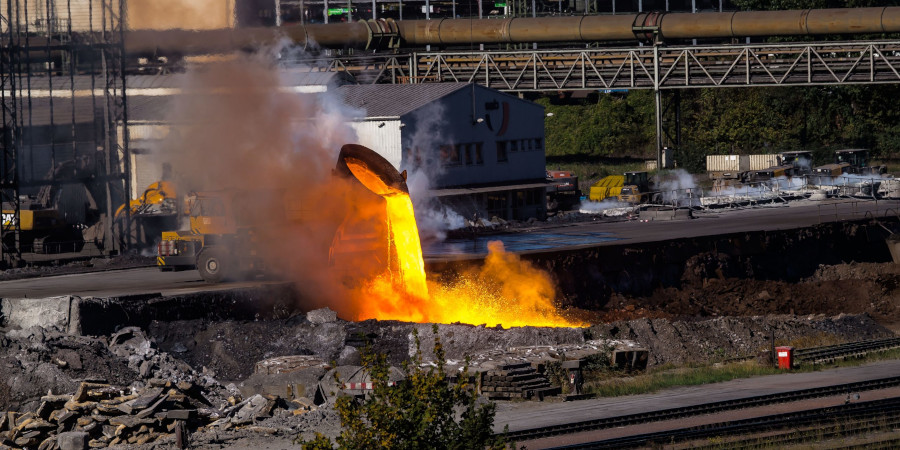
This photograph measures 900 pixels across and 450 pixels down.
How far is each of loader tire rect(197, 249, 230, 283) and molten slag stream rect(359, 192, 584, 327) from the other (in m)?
5.27

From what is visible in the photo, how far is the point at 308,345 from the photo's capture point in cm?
3491

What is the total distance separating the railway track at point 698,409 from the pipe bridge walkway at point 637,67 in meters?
41.4

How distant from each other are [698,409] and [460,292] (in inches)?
667

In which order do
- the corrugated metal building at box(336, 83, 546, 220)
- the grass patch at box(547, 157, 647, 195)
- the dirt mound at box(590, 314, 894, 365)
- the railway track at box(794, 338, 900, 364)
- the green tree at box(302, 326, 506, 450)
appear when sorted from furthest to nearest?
1. the grass patch at box(547, 157, 647, 195)
2. the corrugated metal building at box(336, 83, 546, 220)
3. the dirt mound at box(590, 314, 894, 365)
4. the railway track at box(794, 338, 900, 364)
5. the green tree at box(302, 326, 506, 450)

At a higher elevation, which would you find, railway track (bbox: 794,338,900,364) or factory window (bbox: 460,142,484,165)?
factory window (bbox: 460,142,484,165)

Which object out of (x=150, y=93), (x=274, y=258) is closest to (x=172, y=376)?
(x=274, y=258)

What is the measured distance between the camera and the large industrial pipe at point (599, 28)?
68562 millimetres

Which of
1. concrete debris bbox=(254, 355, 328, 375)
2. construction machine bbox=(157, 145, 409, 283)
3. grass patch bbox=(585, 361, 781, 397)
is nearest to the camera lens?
grass patch bbox=(585, 361, 781, 397)

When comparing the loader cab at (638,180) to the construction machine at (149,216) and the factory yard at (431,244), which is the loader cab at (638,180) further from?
the construction machine at (149,216)

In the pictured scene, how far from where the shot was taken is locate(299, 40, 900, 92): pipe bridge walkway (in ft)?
223

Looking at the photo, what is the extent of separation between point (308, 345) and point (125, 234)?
2128 cm

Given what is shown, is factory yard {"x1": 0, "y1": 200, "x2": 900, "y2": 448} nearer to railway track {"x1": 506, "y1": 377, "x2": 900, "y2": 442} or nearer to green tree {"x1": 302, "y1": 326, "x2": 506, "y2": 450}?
railway track {"x1": 506, "y1": 377, "x2": 900, "y2": 442}

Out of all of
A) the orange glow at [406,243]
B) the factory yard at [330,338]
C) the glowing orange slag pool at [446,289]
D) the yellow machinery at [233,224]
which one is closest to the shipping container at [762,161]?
the factory yard at [330,338]

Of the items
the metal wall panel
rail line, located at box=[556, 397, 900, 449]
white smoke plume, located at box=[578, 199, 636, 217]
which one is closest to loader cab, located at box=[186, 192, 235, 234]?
the metal wall panel
